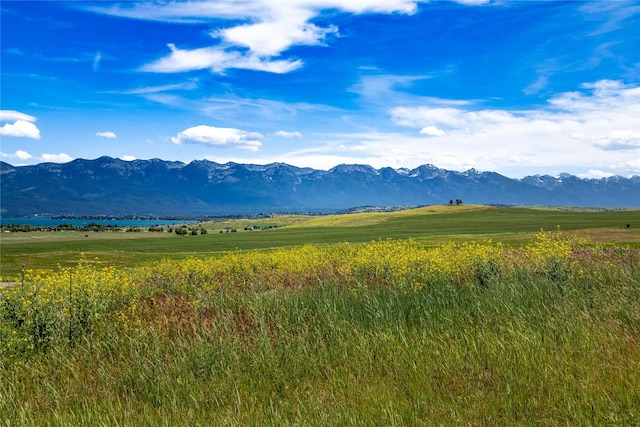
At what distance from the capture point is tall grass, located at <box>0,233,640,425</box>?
5160 millimetres

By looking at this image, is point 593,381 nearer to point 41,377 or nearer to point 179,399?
point 179,399

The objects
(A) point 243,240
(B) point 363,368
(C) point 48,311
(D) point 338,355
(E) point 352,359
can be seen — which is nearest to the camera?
(B) point 363,368

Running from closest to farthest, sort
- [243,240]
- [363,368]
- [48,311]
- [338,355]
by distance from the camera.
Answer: [363,368] → [338,355] → [48,311] → [243,240]

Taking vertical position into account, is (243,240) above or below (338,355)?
below

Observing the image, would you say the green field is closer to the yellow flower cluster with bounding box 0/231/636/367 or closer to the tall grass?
the yellow flower cluster with bounding box 0/231/636/367

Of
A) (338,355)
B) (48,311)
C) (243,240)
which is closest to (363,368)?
(338,355)

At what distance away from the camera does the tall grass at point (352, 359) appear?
5.16 metres

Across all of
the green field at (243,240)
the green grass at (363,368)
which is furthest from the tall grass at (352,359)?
the green field at (243,240)

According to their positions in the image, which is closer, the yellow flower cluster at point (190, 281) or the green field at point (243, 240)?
the yellow flower cluster at point (190, 281)

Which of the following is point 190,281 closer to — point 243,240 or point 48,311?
point 48,311

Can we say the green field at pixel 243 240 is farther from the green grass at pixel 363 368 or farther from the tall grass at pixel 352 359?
the green grass at pixel 363 368

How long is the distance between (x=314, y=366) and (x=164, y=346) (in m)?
3.31

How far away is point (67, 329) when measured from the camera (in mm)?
9398

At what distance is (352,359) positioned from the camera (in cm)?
700
